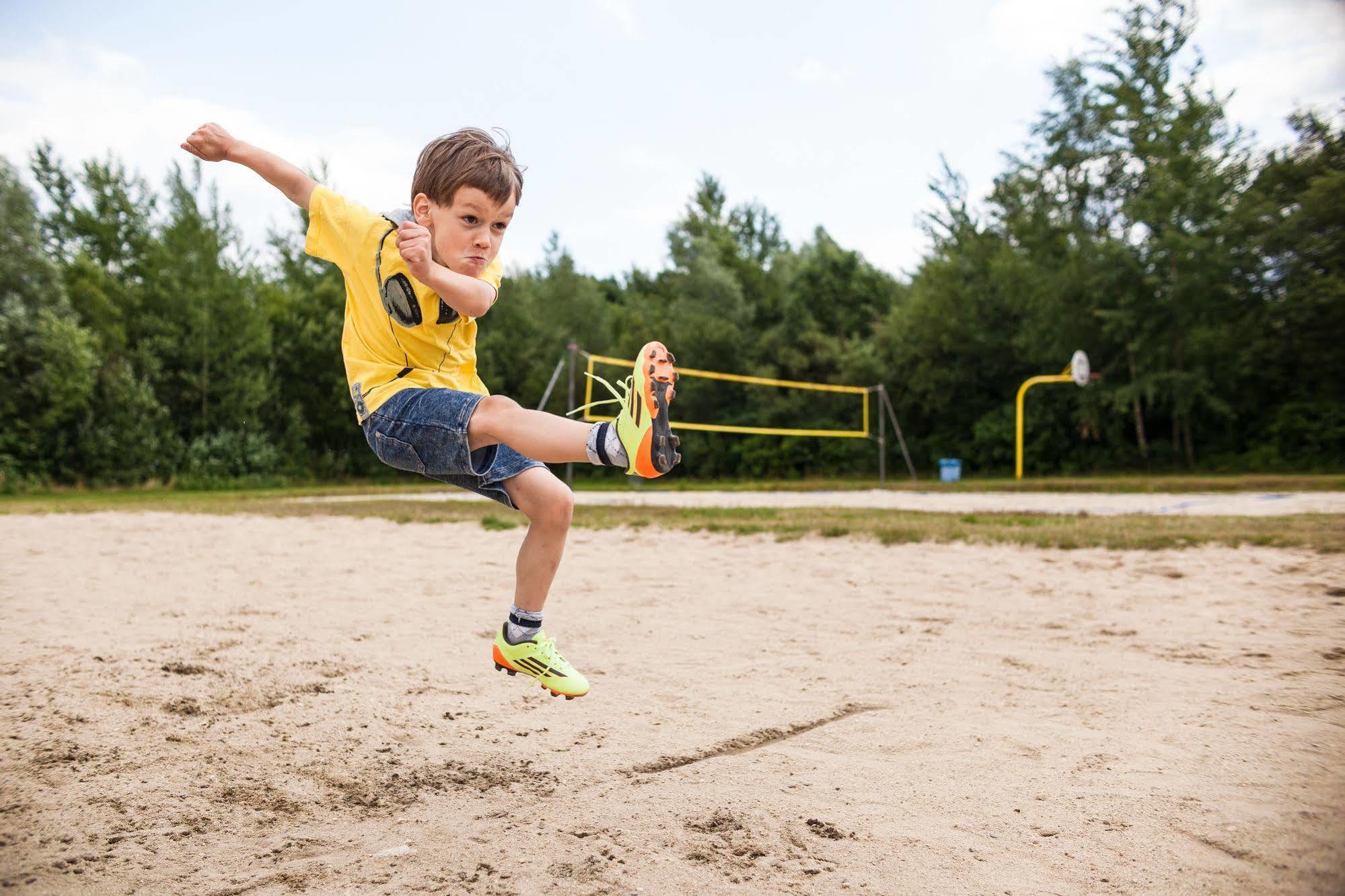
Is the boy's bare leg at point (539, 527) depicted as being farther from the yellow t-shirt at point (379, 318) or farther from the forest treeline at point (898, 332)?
the forest treeline at point (898, 332)

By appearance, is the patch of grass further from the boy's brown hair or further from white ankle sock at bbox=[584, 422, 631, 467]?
the boy's brown hair

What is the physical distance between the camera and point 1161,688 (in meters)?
3.30

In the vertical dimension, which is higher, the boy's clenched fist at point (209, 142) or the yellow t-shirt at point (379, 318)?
the boy's clenched fist at point (209, 142)

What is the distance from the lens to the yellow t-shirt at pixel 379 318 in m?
2.60

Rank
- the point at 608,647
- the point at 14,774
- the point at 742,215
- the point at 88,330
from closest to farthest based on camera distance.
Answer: the point at 14,774, the point at 608,647, the point at 88,330, the point at 742,215

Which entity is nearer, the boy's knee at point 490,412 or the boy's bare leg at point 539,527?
the boy's knee at point 490,412

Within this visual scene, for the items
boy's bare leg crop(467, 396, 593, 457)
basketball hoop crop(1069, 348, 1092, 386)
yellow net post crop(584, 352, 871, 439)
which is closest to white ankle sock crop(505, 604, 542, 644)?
boy's bare leg crop(467, 396, 593, 457)

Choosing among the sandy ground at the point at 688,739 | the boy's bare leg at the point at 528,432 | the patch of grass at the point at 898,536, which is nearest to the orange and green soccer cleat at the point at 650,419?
the boy's bare leg at the point at 528,432

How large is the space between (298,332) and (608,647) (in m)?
21.6

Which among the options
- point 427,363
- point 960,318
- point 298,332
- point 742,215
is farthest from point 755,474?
point 427,363

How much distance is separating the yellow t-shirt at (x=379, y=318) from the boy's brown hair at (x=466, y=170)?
0.56ft

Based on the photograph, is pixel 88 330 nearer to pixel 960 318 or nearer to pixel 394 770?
pixel 960 318

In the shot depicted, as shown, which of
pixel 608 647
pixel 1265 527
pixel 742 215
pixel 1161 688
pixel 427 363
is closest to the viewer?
pixel 427 363

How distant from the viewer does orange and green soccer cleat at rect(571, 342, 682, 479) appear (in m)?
2.42
